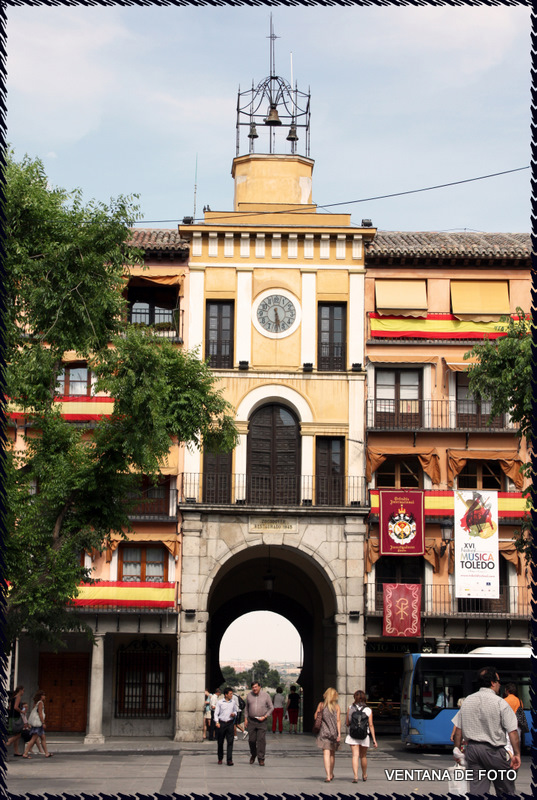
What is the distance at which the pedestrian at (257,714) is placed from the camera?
74.4ft

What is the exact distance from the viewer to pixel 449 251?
1437 inches

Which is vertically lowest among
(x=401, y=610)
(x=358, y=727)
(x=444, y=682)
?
(x=358, y=727)

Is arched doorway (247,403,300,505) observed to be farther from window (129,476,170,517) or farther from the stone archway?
window (129,476,170,517)

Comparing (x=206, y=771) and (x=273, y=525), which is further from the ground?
(x=273, y=525)

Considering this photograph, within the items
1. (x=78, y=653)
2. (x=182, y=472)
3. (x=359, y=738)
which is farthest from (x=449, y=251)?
(x=359, y=738)

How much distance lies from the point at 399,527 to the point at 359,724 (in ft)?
49.3

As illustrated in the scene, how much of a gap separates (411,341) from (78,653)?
14.3 meters

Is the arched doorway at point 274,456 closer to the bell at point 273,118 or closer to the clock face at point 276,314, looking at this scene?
the clock face at point 276,314

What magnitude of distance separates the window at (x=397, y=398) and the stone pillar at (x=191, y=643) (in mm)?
6588

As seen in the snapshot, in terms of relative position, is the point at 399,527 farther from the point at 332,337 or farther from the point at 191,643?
the point at 191,643

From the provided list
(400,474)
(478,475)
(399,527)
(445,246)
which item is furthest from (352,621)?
(445,246)

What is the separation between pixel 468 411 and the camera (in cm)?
3616

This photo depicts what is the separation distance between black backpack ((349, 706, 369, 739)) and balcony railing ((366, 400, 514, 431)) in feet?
52.3

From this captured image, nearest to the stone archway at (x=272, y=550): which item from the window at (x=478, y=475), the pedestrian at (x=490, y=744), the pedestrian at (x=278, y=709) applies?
the pedestrian at (x=278, y=709)
